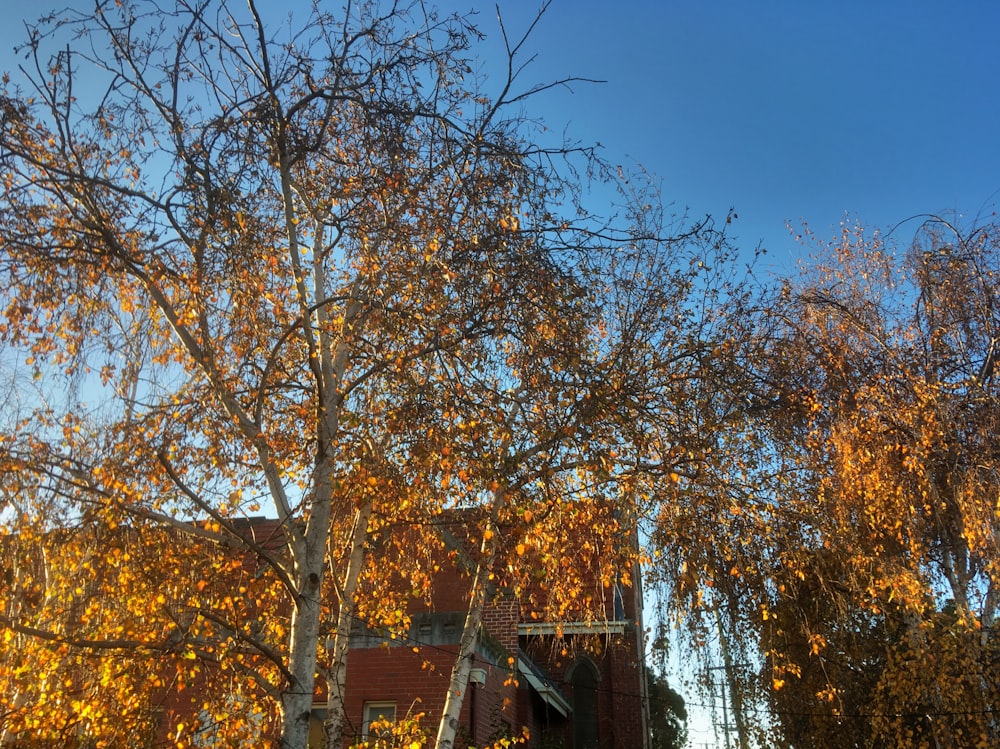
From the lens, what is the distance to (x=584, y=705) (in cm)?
1986

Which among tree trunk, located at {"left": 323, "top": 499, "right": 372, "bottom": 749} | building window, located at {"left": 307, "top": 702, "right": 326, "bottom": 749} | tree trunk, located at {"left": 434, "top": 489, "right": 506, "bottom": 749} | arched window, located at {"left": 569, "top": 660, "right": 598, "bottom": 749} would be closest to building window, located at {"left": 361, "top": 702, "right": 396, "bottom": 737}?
building window, located at {"left": 307, "top": 702, "right": 326, "bottom": 749}

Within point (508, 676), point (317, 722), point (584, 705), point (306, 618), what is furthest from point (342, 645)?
point (584, 705)

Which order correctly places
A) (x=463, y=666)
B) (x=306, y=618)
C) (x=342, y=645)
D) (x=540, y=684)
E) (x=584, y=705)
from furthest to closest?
(x=584, y=705), (x=540, y=684), (x=342, y=645), (x=463, y=666), (x=306, y=618)

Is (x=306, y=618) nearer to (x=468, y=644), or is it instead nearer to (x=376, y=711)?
(x=468, y=644)

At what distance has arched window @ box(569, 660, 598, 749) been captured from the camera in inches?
759

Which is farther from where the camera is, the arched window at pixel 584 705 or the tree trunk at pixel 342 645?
the arched window at pixel 584 705

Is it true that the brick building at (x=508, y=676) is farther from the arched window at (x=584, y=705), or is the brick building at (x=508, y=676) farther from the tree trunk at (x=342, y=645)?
the tree trunk at (x=342, y=645)

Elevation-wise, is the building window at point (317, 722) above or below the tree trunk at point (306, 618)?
below

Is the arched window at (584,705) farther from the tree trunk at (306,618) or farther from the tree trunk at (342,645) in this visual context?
the tree trunk at (306,618)

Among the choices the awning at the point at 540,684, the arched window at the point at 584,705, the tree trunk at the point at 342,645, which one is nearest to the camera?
the tree trunk at the point at 342,645

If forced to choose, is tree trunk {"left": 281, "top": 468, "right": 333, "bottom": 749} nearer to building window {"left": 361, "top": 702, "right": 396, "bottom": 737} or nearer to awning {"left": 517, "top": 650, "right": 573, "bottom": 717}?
building window {"left": 361, "top": 702, "right": 396, "bottom": 737}

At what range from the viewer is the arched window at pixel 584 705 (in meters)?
19.3

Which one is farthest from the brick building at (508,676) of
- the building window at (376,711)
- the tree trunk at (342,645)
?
the tree trunk at (342,645)

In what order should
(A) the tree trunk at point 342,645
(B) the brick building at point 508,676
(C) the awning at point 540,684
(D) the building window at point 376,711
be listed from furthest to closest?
1. (C) the awning at point 540,684
2. (D) the building window at point 376,711
3. (B) the brick building at point 508,676
4. (A) the tree trunk at point 342,645
